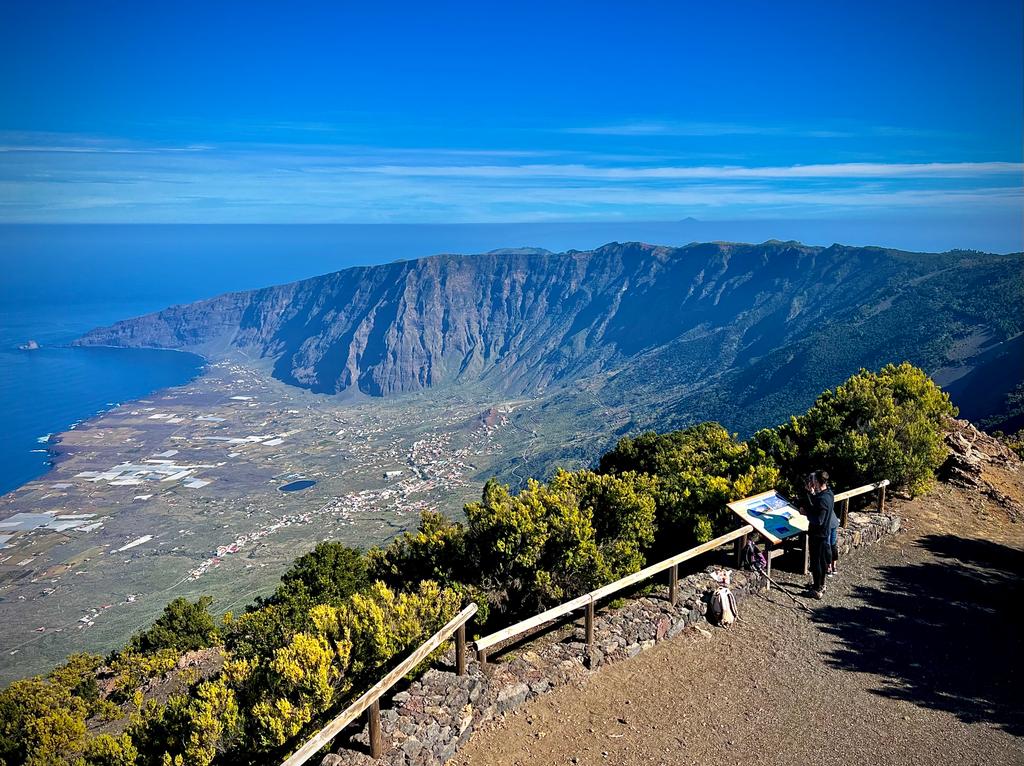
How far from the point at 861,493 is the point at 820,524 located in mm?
5403

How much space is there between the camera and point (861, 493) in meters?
18.4

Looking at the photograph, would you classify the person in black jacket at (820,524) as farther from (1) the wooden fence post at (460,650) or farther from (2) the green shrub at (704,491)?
(1) the wooden fence post at (460,650)

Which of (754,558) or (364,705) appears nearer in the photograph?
(364,705)

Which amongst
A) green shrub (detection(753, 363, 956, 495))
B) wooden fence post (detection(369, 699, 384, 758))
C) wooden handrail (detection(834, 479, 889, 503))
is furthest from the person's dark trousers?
wooden fence post (detection(369, 699, 384, 758))

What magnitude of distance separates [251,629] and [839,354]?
438 ft

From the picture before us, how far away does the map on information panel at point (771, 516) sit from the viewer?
14016 millimetres

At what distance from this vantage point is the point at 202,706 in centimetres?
1056

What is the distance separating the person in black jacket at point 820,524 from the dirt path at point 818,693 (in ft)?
2.21

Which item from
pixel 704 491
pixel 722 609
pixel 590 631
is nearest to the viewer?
pixel 590 631

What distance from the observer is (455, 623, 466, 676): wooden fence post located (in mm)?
10250

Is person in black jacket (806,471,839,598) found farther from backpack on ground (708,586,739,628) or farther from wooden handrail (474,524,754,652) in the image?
backpack on ground (708,586,739,628)

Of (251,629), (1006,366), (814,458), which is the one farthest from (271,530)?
(1006,366)

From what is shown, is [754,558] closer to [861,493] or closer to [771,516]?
[771,516]

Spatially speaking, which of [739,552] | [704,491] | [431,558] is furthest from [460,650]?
[704,491]
